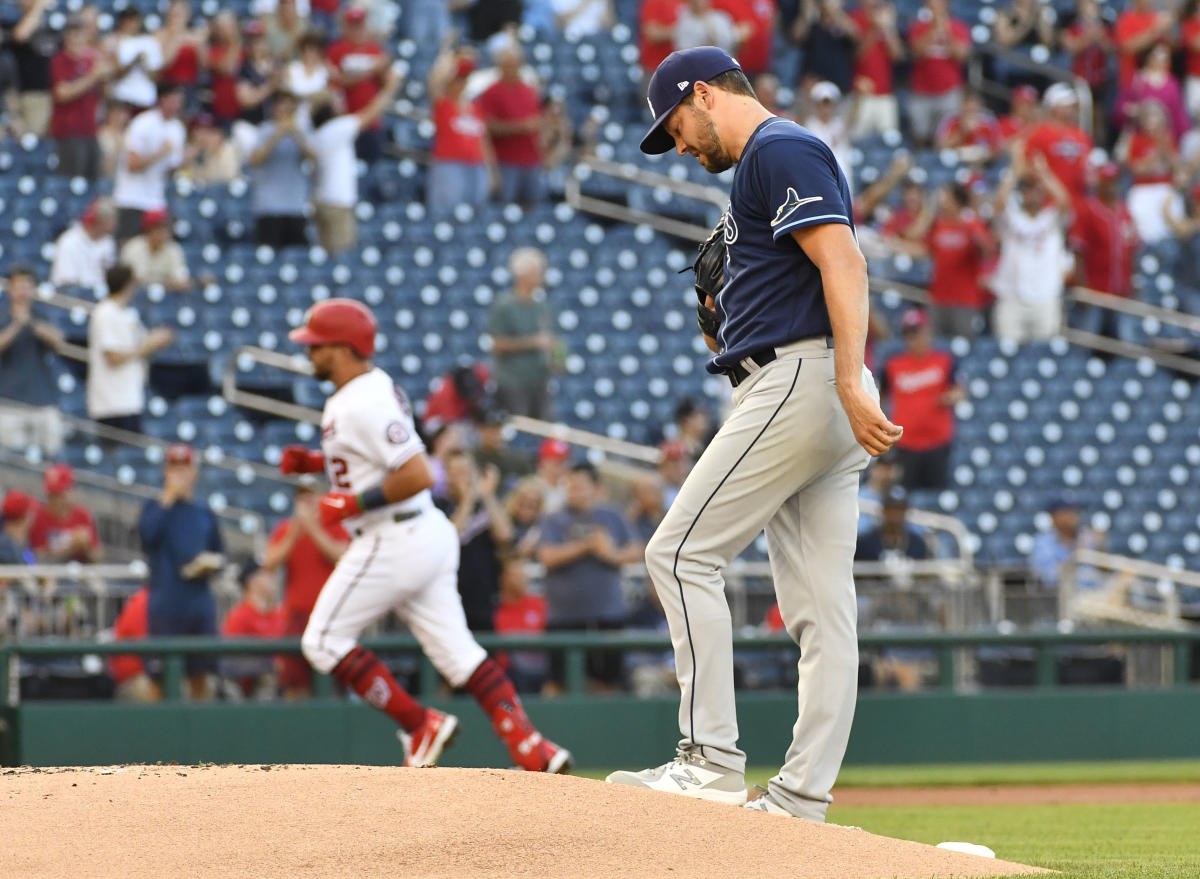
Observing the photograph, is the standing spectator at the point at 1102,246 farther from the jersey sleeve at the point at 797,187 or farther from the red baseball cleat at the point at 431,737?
the jersey sleeve at the point at 797,187

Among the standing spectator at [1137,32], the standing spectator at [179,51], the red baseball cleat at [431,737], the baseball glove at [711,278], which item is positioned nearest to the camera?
the baseball glove at [711,278]

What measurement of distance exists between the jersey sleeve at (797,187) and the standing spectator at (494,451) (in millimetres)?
6593

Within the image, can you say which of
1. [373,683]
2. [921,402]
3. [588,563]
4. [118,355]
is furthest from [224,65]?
[373,683]

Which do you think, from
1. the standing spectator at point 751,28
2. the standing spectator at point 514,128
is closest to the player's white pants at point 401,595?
the standing spectator at point 514,128

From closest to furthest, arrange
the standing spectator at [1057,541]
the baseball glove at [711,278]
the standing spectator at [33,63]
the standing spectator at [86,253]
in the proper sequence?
the baseball glove at [711,278] → the standing spectator at [1057,541] → the standing spectator at [86,253] → the standing spectator at [33,63]

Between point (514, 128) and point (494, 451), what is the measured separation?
466 centimetres

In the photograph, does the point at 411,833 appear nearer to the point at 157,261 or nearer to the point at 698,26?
the point at 157,261

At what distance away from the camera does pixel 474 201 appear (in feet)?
53.3

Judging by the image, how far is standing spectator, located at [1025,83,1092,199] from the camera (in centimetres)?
1669

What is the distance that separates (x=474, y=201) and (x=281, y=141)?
6.24ft

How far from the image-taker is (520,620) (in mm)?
11266

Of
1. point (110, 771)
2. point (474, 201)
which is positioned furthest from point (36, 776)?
point (474, 201)

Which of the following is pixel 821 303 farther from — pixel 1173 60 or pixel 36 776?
pixel 1173 60

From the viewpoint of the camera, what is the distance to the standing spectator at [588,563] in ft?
35.8
